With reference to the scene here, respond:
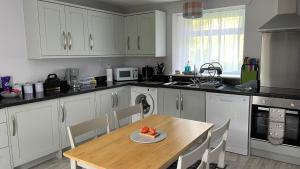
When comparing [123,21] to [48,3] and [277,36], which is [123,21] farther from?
[277,36]

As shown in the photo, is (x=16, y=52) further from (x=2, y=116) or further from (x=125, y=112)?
(x=125, y=112)

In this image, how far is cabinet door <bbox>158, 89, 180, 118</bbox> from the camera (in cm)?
353

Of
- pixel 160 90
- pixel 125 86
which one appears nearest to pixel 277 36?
pixel 160 90

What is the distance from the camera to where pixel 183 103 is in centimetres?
347

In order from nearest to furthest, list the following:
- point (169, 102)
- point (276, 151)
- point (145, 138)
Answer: point (145, 138) < point (276, 151) < point (169, 102)

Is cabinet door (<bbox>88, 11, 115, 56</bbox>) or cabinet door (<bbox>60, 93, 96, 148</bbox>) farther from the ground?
cabinet door (<bbox>88, 11, 115, 56</bbox>)

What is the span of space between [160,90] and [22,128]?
198 centimetres

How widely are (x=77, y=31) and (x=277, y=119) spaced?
2961 millimetres

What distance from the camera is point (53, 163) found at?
9.72ft

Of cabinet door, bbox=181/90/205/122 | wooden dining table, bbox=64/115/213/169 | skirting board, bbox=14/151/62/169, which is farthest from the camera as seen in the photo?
cabinet door, bbox=181/90/205/122

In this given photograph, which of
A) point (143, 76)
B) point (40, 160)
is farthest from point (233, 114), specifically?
point (40, 160)

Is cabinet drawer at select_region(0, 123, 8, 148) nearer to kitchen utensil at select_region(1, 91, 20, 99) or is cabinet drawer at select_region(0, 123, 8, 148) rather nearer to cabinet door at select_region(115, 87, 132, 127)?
kitchen utensil at select_region(1, 91, 20, 99)

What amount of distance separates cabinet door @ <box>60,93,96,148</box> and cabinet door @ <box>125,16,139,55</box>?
4.27 feet

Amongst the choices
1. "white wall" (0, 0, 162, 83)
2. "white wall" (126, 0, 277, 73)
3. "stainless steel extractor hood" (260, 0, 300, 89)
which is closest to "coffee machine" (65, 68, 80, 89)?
"white wall" (0, 0, 162, 83)
